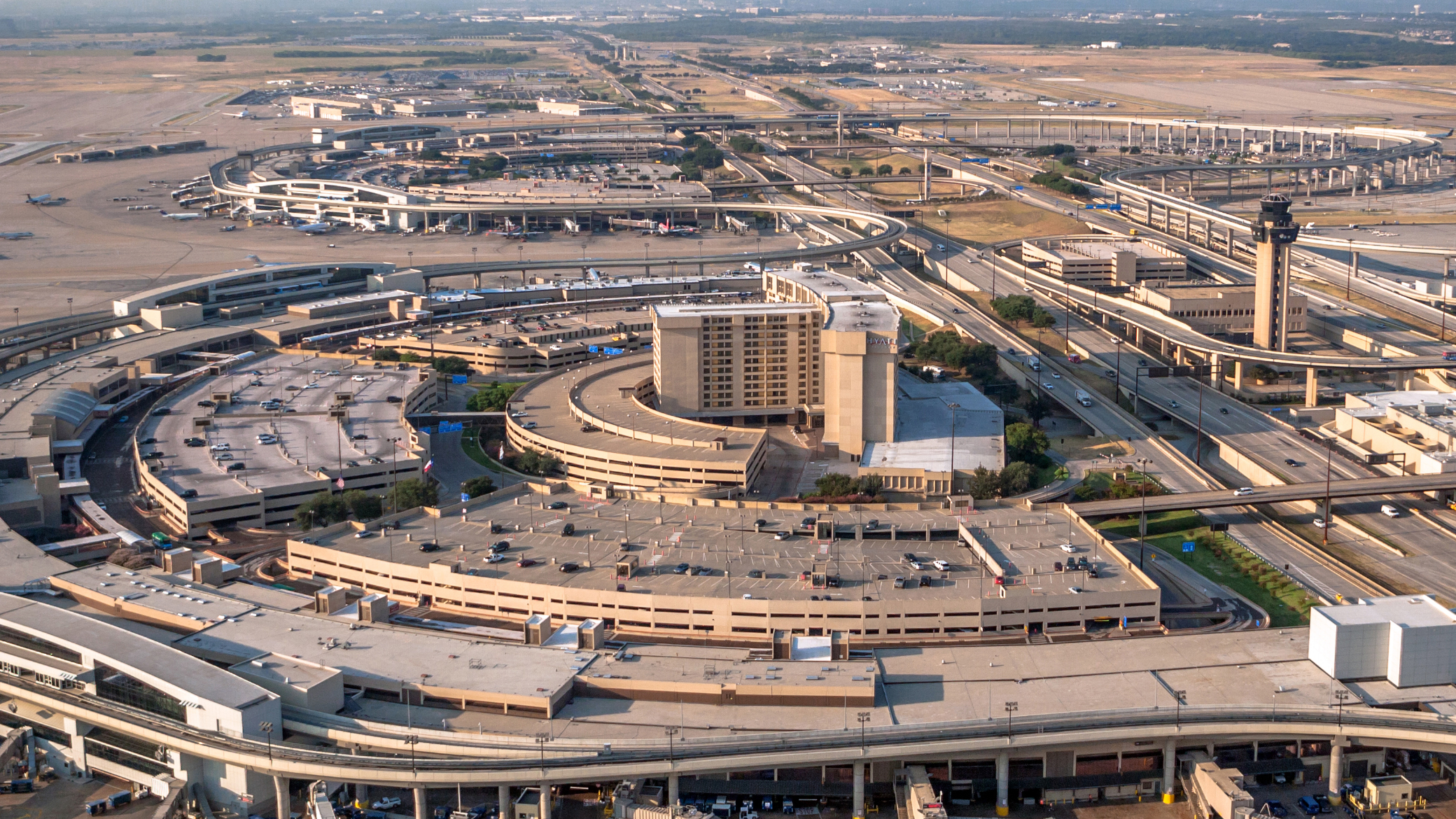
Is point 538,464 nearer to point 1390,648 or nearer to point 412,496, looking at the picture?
point 412,496

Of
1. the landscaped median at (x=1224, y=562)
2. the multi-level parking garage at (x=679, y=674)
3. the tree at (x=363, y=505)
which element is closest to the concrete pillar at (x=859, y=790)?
the multi-level parking garage at (x=679, y=674)

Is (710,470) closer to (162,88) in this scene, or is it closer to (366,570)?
(366,570)

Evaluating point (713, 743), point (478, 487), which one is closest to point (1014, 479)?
point (478, 487)

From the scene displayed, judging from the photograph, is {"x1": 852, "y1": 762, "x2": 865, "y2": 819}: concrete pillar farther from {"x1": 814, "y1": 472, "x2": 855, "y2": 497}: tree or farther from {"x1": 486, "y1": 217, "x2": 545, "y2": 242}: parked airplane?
{"x1": 486, "y1": 217, "x2": 545, "y2": 242}: parked airplane

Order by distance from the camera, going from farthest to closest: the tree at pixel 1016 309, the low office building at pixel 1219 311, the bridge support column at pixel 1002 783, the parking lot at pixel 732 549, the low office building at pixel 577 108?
the low office building at pixel 577 108
the tree at pixel 1016 309
the low office building at pixel 1219 311
the parking lot at pixel 732 549
the bridge support column at pixel 1002 783

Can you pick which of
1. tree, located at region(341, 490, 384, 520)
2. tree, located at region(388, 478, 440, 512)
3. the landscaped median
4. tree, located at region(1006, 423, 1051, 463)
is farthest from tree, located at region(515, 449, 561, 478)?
the landscaped median

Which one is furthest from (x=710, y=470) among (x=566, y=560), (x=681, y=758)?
(x=681, y=758)

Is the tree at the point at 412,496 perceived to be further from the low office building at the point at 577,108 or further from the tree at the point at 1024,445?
the low office building at the point at 577,108
